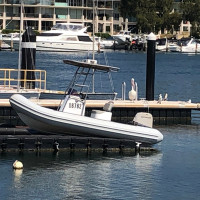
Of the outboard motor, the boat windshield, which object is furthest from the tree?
the outboard motor

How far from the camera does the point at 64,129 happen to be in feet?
115

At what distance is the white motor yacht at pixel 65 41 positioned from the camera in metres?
121

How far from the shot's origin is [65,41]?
12050cm

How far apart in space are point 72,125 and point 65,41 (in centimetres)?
8632

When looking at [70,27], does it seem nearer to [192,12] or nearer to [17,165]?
[192,12]

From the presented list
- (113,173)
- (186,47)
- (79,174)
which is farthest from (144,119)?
(186,47)

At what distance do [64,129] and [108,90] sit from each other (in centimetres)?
3005

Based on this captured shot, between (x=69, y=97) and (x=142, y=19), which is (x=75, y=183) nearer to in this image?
(x=69, y=97)

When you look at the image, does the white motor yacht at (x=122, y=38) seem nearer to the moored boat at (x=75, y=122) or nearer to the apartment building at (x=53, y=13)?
the apartment building at (x=53, y=13)

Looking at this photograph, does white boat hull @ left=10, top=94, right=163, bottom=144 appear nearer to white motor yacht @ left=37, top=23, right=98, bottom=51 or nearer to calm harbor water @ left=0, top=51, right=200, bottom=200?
calm harbor water @ left=0, top=51, right=200, bottom=200

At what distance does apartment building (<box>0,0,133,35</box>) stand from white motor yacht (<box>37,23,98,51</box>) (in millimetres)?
15250

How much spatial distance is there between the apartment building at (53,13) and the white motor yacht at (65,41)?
15.3 metres

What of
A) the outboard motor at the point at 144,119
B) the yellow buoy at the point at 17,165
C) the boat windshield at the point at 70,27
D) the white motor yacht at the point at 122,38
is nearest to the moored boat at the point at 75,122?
the outboard motor at the point at 144,119

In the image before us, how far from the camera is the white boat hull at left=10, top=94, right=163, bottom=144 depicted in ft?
113
